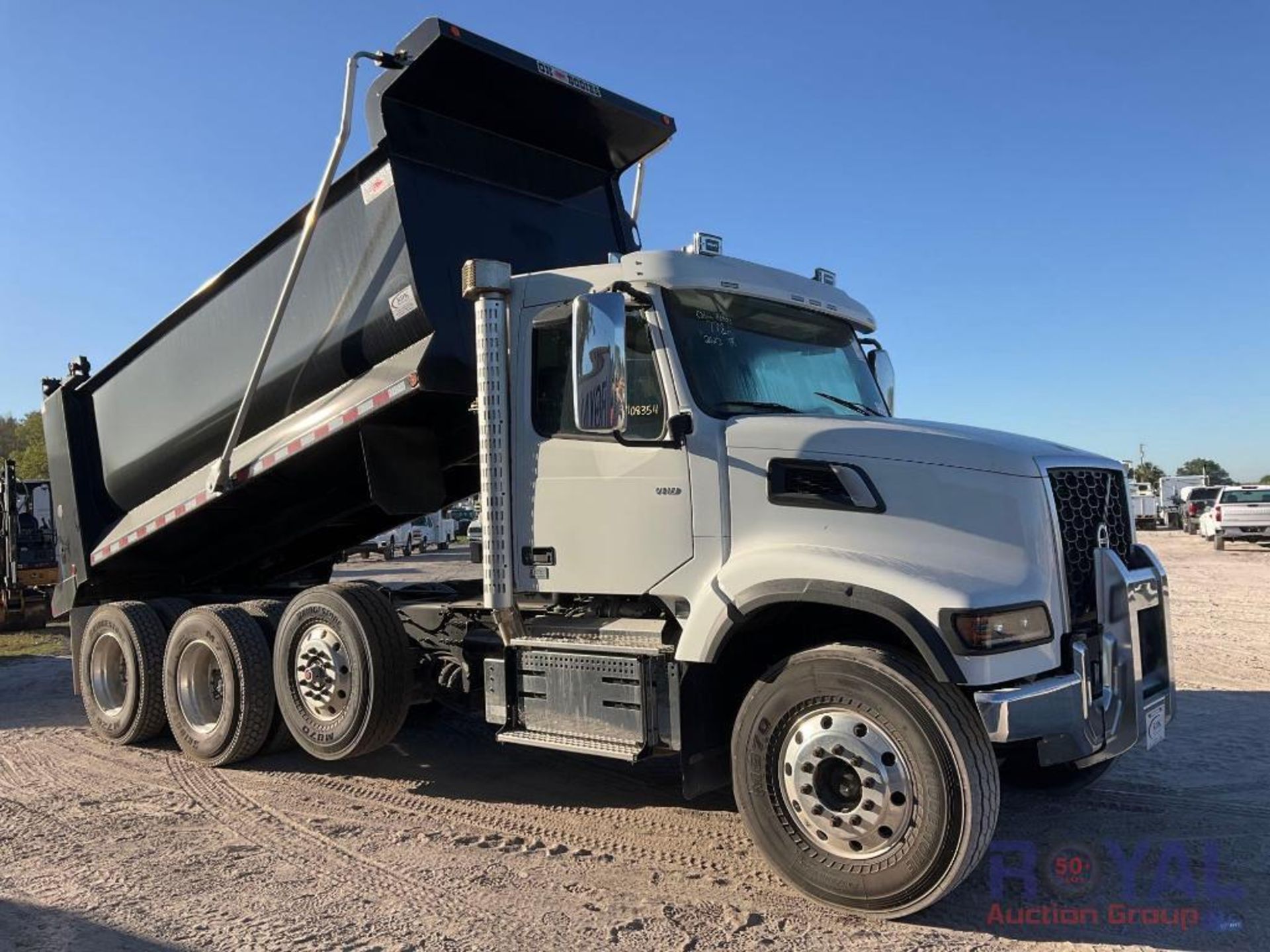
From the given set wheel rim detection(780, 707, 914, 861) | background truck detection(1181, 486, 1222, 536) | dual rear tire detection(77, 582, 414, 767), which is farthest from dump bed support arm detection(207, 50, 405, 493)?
background truck detection(1181, 486, 1222, 536)

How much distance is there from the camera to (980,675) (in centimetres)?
352

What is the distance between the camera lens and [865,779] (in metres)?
3.71

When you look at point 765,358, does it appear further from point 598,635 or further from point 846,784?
point 846,784

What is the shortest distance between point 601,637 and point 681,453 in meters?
1.04

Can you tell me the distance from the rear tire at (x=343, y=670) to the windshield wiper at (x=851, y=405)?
2.83 metres

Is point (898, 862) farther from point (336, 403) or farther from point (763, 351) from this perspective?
point (336, 403)

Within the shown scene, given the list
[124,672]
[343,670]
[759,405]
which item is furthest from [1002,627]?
[124,672]

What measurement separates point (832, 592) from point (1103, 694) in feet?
3.90

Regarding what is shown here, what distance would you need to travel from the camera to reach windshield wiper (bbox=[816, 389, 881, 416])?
4.85 meters

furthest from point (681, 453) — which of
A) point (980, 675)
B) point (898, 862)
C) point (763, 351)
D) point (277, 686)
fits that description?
point (277, 686)

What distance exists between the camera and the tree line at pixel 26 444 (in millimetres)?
46500

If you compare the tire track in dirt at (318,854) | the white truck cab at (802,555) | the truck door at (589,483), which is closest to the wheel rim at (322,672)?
the tire track in dirt at (318,854)

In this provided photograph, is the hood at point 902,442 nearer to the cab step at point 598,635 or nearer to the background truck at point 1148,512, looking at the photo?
the cab step at point 598,635

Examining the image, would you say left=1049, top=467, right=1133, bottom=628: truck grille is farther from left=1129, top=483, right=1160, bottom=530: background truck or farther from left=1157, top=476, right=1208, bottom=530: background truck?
left=1157, top=476, right=1208, bottom=530: background truck
